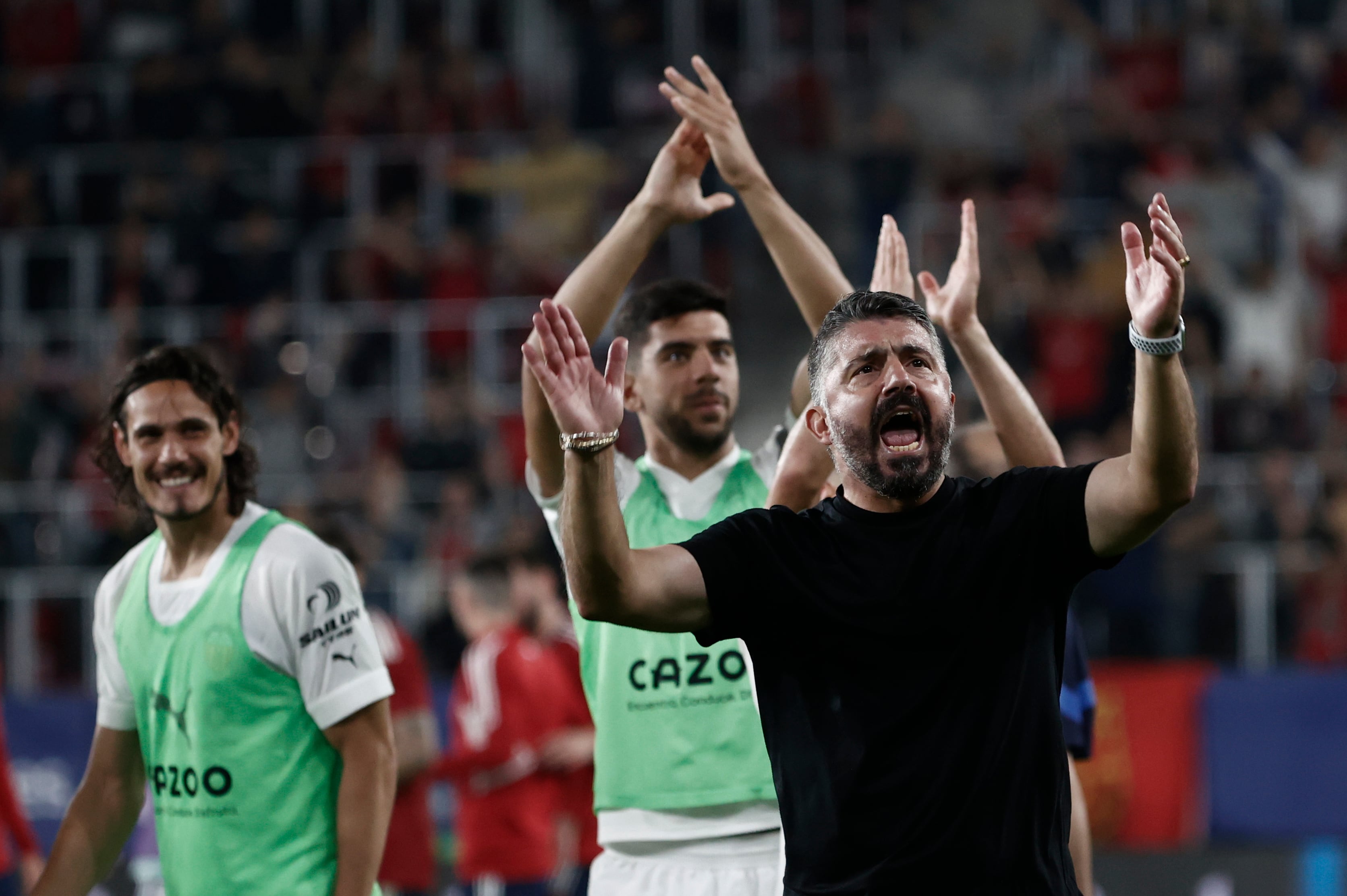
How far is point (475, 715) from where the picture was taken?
7.62 metres

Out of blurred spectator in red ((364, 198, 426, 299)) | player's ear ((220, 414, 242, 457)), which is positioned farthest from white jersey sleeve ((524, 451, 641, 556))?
blurred spectator in red ((364, 198, 426, 299))

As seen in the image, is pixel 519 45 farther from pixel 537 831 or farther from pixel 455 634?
pixel 537 831

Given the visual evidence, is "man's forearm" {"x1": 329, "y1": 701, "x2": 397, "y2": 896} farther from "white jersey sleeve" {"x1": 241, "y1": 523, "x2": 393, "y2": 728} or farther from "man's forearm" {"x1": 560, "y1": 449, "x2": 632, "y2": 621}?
"man's forearm" {"x1": 560, "y1": 449, "x2": 632, "y2": 621}

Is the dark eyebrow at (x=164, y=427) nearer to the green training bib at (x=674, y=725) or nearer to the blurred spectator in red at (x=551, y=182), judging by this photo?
the green training bib at (x=674, y=725)

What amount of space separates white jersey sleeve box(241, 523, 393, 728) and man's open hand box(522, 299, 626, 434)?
1.22 metres

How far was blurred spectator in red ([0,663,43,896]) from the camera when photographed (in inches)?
218

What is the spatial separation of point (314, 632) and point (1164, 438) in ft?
7.18

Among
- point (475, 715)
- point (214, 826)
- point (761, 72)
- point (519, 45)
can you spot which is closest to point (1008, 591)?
point (214, 826)

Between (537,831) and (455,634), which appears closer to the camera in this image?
(537,831)

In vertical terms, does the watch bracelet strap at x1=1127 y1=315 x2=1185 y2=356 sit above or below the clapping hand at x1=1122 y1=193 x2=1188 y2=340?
below

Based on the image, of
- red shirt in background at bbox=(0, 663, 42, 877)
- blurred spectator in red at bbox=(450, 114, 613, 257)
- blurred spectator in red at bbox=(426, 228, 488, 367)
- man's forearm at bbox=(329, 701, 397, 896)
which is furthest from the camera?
blurred spectator in red at bbox=(450, 114, 613, 257)

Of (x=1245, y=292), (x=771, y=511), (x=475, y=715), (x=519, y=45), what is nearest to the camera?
(x=771, y=511)

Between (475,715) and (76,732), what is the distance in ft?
13.1

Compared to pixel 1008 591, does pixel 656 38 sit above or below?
above
